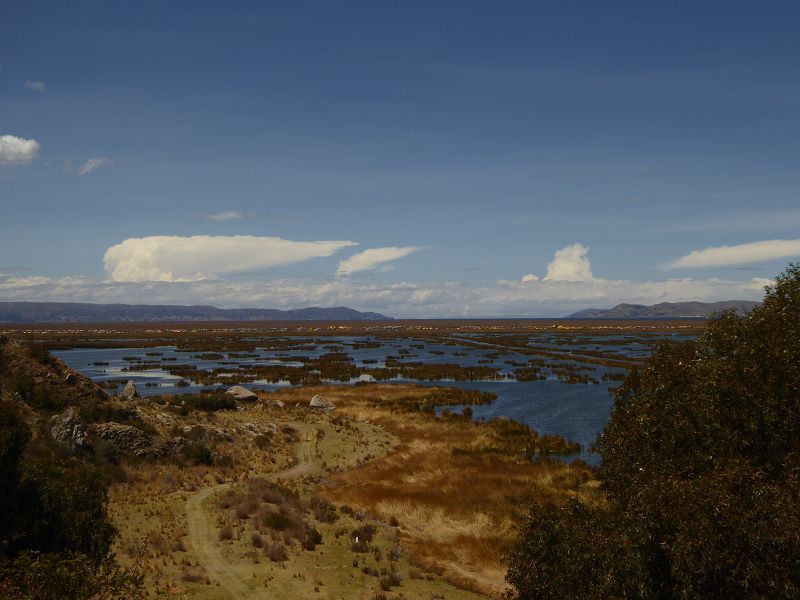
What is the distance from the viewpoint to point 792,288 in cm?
1861

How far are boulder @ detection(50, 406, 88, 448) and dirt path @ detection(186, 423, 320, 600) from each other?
871cm

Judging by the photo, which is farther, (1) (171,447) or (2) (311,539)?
(1) (171,447)

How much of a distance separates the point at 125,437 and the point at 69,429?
3.94 meters

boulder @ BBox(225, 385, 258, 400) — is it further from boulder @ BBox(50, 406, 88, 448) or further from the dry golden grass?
boulder @ BBox(50, 406, 88, 448)

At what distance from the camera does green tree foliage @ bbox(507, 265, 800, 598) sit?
11.5 meters

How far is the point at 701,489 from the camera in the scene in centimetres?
1245

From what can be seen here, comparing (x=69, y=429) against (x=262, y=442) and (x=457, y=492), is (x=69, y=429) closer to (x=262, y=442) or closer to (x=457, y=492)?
(x=262, y=442)

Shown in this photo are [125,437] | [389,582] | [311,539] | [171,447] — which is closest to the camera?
[389,582]

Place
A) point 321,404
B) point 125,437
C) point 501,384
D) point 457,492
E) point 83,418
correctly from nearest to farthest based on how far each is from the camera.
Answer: point 457,492, point 83,418, point 125,437, point 321,404, point 501,384

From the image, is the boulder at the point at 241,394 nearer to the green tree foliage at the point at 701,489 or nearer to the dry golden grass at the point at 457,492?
the dry golden grass at the point at 457,492

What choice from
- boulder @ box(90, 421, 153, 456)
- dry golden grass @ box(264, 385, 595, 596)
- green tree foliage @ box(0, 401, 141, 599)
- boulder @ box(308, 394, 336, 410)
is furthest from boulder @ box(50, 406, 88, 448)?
boulder @ box(308, 394, 336, 410)

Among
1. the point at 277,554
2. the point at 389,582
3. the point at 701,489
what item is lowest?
the point at 389,582

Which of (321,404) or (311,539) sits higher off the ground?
(311,539)

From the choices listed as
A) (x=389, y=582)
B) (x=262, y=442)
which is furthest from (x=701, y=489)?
(x=262, y=442)
